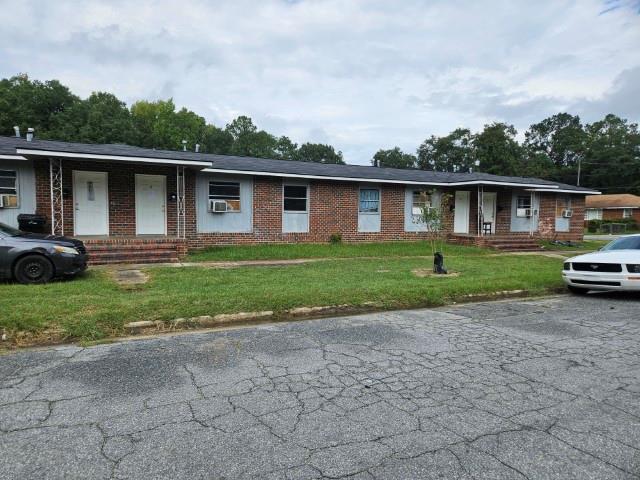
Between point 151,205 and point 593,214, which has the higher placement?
point 593,214

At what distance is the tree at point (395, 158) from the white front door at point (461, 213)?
179 ft

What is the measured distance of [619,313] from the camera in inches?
285

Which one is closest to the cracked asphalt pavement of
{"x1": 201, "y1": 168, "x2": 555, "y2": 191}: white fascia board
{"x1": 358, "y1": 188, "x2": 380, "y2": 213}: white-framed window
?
{"x1": 201, "y1": 168, "x2": 555, "y2": 191}: white fascia board

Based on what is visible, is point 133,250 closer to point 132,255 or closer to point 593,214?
point 132,255

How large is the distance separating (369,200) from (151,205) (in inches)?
328

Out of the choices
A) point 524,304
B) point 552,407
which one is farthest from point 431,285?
point 552,407

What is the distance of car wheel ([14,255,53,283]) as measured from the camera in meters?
8.34

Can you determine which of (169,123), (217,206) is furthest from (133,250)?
(169,123)

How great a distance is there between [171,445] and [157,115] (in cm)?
6169

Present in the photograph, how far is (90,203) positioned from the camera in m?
13.8

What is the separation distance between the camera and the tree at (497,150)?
192 feet

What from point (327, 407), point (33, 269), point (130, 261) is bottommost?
point (327, 407)

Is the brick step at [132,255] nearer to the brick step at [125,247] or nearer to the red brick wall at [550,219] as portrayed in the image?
the brick step at [125,247]

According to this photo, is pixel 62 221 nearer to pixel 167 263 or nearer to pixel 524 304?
pixel 167 263
